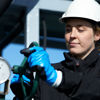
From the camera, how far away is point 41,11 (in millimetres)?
3463

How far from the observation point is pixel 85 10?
73.7 inches

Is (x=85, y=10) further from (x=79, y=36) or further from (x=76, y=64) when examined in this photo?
(x=76, y=64)

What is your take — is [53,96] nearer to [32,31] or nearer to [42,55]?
[42,55]

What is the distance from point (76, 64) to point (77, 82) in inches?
5.2

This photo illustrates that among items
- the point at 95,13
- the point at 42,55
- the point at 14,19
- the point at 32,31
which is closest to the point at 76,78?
the point at 42,55

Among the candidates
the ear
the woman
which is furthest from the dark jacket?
the ear

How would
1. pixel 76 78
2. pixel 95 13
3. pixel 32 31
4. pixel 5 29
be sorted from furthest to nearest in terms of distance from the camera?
1. pixel 5 29
2. pixel 32 31
3. pixel 95 13
4. pixel 76 78

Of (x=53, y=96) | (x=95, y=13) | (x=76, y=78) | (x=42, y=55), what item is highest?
(x=95, y=13)

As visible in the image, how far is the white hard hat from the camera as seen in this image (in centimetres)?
185

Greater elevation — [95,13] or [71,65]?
[95,13]

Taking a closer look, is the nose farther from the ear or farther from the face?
the ear

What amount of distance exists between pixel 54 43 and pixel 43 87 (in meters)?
2.99

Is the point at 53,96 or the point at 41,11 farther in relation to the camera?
the point at 41,11

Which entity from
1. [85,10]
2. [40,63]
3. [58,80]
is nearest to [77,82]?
[58,80]
